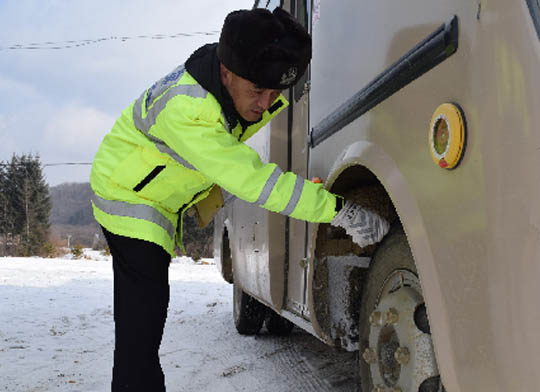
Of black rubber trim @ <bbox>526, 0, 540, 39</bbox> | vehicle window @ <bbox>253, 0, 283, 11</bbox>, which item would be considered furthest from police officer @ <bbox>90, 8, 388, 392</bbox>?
vehicle window @ <bbox>253, 0, 283, 11</bbox>

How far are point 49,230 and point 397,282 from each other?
4924cm

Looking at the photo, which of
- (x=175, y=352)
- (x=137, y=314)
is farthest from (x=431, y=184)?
(x=175, y=352)

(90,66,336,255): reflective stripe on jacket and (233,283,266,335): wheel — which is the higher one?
(90,66,336,255): reflective stripe on jacket

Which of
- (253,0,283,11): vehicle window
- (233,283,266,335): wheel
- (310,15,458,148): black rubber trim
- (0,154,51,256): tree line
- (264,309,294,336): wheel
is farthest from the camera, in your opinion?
(0,154,51,256): tree line

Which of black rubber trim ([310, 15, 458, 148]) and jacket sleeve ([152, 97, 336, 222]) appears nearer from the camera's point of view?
black rubber trim ([310, 15, 458, 148])

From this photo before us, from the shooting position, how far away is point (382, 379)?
160 centimetres

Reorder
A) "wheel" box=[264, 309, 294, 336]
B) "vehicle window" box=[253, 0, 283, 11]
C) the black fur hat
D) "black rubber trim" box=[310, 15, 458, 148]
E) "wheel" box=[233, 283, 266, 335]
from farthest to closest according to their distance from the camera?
"wheel" box=[264, 309, 294, 336] → "wheel" box=[233, 283, 266, 335] → "vehicle window" box=[253, 0, 283, 11] → the black fur hat → "black rubber trim" box=[310, 15, 458, 148]

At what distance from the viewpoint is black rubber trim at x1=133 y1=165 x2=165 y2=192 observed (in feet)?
7.04

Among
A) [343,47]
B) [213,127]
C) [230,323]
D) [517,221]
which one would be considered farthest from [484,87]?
[230,323]

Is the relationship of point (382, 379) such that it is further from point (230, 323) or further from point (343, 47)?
point (230, 323)

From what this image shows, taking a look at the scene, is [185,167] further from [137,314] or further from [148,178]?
[137,314]

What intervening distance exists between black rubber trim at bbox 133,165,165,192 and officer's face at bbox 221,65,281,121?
Result: 41 centimetres

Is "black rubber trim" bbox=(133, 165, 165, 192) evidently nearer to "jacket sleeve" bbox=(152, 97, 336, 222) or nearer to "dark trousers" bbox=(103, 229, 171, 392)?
"dark trousers" bbox=(103, 229, 171, 392)

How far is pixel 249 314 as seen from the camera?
4512 millimetres
